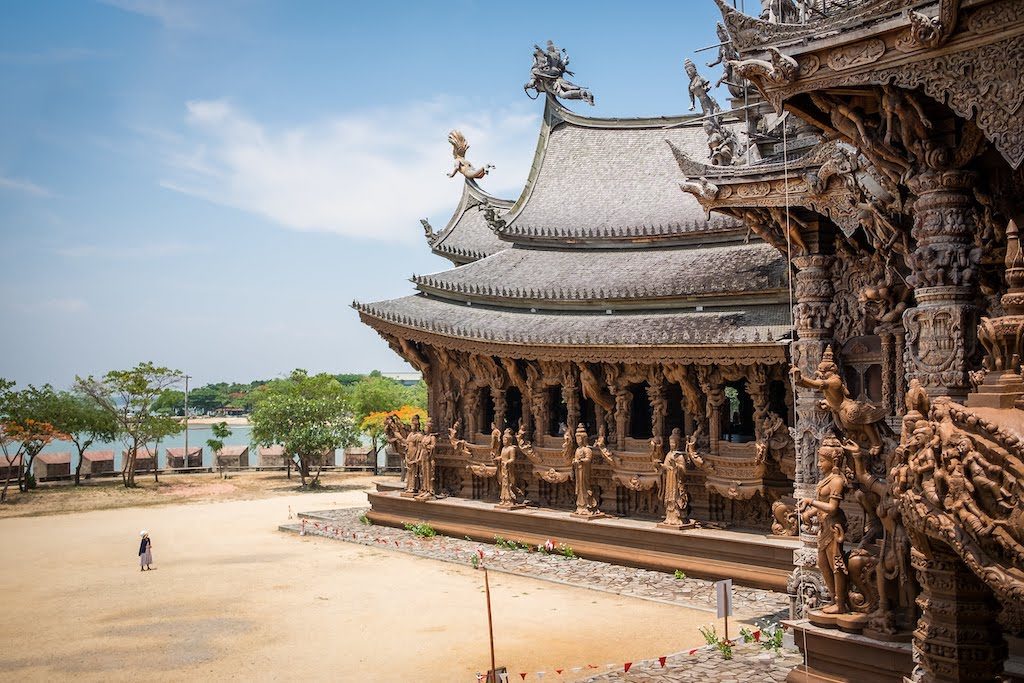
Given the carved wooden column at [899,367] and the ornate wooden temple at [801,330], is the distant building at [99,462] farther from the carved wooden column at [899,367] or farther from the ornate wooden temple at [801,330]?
the carved wooden column at [899,367]

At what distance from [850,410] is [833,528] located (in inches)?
54.5

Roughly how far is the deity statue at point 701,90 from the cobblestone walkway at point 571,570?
33.2 feet

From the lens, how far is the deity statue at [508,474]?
23.1m

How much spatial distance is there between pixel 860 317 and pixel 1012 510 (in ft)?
24.8

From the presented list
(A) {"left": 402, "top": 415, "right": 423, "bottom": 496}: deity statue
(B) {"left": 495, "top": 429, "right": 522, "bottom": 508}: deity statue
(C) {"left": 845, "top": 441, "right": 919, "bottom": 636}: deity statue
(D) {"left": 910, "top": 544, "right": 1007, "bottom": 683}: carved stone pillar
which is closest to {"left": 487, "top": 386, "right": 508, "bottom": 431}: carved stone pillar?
(B) {"left": 495, "top": 429, "right": 522, "bottom": 508}: deity statue

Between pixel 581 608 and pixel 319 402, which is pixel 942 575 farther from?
pixel 319 402

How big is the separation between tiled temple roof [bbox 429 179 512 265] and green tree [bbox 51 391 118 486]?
55.2 feet

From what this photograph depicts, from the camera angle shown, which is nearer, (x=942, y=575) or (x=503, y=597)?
(x=942, y=575)

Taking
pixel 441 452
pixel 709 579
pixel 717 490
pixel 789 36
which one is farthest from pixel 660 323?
pixel 789 36

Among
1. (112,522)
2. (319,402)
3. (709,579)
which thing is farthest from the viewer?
(319,402)

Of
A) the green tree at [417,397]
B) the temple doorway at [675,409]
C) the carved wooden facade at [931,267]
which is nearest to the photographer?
the carved wooden facade at [931,267]

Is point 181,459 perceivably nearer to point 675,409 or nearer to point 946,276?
point 675,409

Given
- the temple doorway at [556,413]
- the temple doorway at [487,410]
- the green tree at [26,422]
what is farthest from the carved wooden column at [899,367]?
the green tree at [26,422]

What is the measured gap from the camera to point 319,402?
124ft
